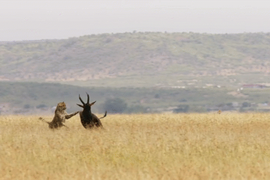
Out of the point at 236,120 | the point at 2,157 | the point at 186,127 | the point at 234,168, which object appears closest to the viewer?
the point at 234,168

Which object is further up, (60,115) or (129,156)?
(60,115)

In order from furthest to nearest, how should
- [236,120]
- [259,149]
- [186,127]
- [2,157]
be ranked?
[236,120], [186,127], [259,149], [2,157]

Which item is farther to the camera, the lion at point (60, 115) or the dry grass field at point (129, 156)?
the lion at point (60, 115)

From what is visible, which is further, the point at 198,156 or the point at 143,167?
the point at 198,156

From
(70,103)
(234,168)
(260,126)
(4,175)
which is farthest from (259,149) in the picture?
(70,103)

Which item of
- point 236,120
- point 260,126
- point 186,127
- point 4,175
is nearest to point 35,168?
point 4,175

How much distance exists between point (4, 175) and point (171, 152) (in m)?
3.72

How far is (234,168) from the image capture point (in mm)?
10266

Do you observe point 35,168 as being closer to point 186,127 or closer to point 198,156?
point 198,156

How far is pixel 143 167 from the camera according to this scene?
10.6 meters

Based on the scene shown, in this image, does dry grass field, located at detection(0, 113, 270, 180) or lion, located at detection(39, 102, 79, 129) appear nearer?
dry grass field, located at detection(0, 113, 270, 180)

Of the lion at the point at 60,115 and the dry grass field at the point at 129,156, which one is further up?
Answer: the lion at the point at 60,115

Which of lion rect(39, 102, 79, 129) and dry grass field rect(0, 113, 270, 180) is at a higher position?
lion rect(39, 102, 79, 129)

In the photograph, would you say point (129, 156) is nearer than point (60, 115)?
Yes
